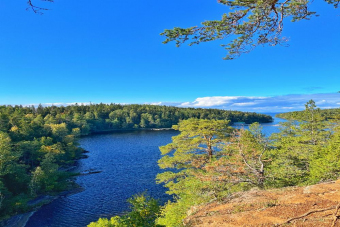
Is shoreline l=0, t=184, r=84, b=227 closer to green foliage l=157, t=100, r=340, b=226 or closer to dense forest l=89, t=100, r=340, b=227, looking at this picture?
dense forest l=89, t=100, r=340, b=227

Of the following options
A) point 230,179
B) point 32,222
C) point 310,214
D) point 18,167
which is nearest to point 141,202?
point 230,179

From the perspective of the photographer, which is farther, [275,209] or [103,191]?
[103,191]

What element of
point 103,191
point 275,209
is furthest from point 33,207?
point 275,209

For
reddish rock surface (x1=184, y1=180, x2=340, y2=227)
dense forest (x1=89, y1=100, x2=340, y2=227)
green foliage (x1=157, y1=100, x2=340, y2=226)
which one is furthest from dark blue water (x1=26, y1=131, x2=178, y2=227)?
reddish rock surface (x1=184, y1=180, x2=340, y2=227)

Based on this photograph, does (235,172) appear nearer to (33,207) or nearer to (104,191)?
(104,191)

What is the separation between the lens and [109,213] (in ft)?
78.9

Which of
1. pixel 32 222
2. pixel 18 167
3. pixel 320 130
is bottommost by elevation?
pixel 32 222

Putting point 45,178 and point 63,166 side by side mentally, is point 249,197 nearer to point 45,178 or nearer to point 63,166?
point 45,178

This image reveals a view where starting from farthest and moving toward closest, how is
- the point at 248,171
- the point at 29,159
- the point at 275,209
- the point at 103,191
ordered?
the point at 29,159 → the point at 103,191 → the point at 248,171 → the point at 275,209

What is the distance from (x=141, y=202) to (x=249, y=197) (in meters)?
6.22

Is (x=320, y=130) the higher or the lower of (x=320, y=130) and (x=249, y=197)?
the higher

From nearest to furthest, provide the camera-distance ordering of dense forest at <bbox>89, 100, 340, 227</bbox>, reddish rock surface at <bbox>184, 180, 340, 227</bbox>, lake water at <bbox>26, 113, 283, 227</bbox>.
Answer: reddish rock surface at <bbox>184, 180, 340, 227</bbox>
dense forest at <bbox>89, 100, 340, 227</bbox>
lake water at <bbox>26, 113, 283, 227</bbox>

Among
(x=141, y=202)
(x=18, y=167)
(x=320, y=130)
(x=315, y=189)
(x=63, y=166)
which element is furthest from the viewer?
(x=63, y=166)

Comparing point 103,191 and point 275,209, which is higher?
point 275,209
